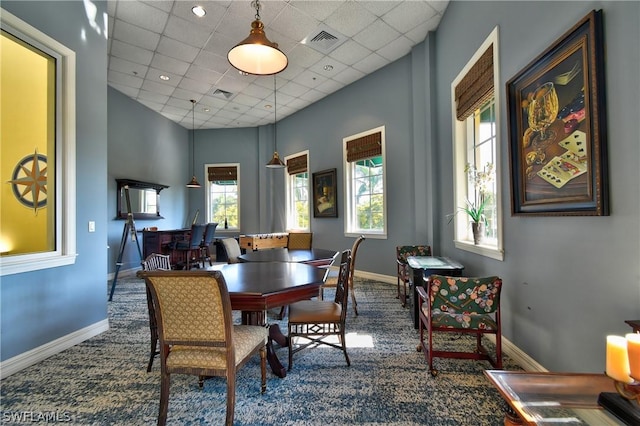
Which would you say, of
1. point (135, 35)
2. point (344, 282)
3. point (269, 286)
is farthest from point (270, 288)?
point (135, 35)

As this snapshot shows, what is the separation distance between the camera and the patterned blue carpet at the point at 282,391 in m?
1.65

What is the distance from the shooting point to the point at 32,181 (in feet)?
8.39

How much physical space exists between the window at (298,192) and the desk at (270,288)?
385 cm

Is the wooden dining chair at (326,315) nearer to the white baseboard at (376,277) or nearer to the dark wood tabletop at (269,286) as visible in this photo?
the dark wood tabletop at (269,286)

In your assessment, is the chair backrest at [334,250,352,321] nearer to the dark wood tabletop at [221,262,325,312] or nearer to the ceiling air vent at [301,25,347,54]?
the dark wood tabletop at [221,262,325,312]

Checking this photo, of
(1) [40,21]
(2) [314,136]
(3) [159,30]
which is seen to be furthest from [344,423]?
(2) [314,136]

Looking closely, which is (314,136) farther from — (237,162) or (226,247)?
(226,247)

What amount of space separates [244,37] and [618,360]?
457cm

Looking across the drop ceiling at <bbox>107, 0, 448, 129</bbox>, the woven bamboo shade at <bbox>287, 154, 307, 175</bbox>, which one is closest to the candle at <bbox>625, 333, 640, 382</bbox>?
the drop ceiling at <bbox>107, 0, 448, 129</bbox>

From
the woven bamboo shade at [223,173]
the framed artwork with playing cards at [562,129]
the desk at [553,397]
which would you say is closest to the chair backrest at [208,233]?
the woven bamboo shade at [223,173]

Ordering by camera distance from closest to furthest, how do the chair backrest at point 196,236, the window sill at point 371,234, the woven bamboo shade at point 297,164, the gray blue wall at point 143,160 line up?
the window sill at point 371,234 → the gray blue wall at point 143,160 → the chair backrest at point 196,236 → the woven bamboo shade at point 297,164

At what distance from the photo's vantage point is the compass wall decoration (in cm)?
254

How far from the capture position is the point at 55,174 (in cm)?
253

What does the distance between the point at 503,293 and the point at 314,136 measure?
15.6 feet
